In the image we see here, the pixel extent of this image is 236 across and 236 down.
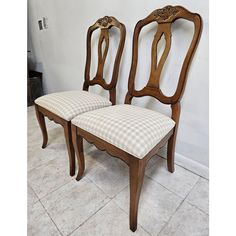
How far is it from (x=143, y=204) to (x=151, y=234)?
166 millimetres

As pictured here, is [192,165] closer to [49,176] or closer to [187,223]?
[187,223]

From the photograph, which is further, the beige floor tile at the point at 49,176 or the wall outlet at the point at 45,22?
the wall outlet at the point at 45,22

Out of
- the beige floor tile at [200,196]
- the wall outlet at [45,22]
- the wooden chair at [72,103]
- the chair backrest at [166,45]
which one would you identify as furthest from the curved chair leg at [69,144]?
the wall outlet at [45,22]

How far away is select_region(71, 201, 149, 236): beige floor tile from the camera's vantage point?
2.67 ft

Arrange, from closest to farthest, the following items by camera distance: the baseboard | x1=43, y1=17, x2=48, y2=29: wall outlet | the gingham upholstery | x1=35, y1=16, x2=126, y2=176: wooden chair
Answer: the gingham upholstery
x1=35, y1=16, x2=126, y2=176: wooden chair
the baseboard
x1=43, y1=17, x2=48, y2=29: wall outlet

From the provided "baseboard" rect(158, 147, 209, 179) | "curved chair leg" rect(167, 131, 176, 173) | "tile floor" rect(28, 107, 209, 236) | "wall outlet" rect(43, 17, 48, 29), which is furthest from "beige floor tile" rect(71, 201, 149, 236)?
"wall outlet" rect(43, 17, 48, 29)

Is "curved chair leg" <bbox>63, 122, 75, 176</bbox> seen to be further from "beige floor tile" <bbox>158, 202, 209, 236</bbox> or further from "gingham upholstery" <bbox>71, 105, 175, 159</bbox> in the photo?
"beige floor tile" <bbox>158, 202, 209, 236</bbox>

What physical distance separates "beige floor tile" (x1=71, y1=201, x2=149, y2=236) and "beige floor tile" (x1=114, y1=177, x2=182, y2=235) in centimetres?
4

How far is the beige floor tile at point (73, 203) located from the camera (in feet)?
2.84

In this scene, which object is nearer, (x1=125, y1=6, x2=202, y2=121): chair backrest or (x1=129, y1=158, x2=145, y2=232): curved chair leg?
(x1=129, y1=158, x2=145, y2=232): curved chair leg

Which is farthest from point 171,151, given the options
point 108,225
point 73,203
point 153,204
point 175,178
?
point 73,203

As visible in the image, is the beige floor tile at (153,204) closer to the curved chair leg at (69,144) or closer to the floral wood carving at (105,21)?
the curved chair leg at (69,144)

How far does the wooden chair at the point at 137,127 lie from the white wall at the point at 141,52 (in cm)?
12
